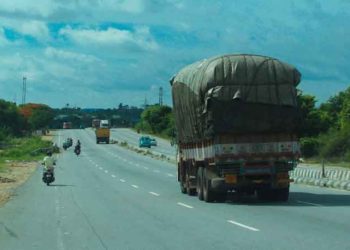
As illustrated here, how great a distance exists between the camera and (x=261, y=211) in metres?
20.3

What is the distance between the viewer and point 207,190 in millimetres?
23828

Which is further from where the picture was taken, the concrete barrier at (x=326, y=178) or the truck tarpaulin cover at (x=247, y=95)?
the concrete barrier at (x=326, y=178)

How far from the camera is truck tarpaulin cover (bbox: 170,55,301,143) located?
2298 centimetres

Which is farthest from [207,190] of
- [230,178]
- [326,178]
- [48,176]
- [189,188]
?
[48,176]

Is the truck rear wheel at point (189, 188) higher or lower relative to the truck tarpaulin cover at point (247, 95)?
lower

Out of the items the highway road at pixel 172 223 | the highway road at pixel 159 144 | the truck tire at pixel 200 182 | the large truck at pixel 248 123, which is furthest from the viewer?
the highway road at pixel 159 144

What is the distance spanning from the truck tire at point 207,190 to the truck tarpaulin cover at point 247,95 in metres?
1.33

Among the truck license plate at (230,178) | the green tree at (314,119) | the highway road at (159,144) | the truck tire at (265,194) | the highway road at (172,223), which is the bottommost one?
the highway road at (172,223)

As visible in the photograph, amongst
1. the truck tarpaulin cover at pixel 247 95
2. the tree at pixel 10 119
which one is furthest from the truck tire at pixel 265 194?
the tree at pixel 10 119

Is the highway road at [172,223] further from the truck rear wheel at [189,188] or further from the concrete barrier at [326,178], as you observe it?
the concrete barrier at [326,178]

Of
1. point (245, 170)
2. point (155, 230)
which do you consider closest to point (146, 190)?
point (245, 170)

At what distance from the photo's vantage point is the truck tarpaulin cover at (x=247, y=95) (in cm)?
2298

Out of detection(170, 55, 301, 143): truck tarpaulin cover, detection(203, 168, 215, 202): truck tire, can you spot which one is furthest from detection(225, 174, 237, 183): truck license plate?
detection(170, 55, 301, 143): truck tarpaulin cover

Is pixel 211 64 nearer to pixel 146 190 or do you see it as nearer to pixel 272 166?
pixel 272 166
